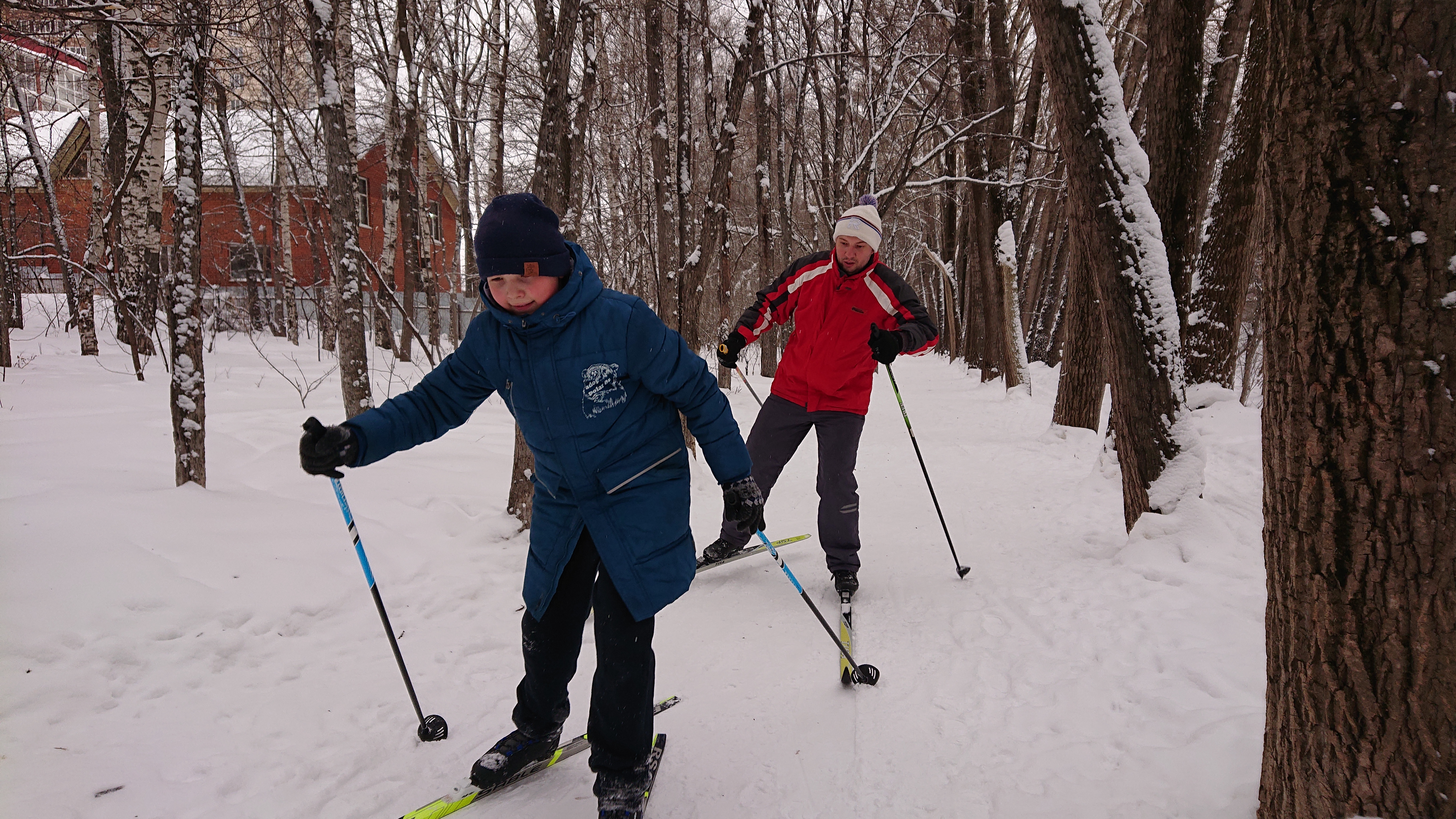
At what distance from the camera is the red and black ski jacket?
13.3 feet

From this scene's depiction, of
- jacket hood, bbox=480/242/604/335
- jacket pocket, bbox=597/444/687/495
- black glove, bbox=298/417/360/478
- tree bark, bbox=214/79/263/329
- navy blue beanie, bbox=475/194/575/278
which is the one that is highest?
tree bark, bbox=214/79/263/329

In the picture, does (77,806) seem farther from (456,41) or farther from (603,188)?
(603,188)

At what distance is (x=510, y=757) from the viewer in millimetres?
2430

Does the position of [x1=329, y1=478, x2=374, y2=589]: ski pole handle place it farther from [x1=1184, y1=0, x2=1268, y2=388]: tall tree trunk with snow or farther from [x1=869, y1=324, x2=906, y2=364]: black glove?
[x1=1184, y1=0, x2=1268, y2=388]: tall tree trunk with snow

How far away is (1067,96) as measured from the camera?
3.96 meters

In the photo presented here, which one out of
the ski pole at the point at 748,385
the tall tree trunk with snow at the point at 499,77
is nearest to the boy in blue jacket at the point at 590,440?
the ski pole at the point at 748,385

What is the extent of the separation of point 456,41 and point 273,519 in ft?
40.8

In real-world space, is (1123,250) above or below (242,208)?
below

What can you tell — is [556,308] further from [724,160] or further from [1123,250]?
[724,160]

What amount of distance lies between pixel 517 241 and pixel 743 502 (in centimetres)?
112

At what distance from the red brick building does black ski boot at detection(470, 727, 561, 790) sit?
32.9ft

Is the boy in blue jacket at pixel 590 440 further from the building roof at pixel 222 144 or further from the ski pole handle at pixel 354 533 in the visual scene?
the building roof at pixel 222 144

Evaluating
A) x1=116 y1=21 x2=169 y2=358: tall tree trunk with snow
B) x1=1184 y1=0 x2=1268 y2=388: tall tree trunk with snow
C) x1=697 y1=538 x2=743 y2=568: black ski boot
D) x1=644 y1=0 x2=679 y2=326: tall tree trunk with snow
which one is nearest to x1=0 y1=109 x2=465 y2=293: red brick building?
x1=116 y1=21 x2=169 y2=358: tall tree trunk with snow

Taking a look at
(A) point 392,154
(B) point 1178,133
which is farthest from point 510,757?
(A) point 392,154
